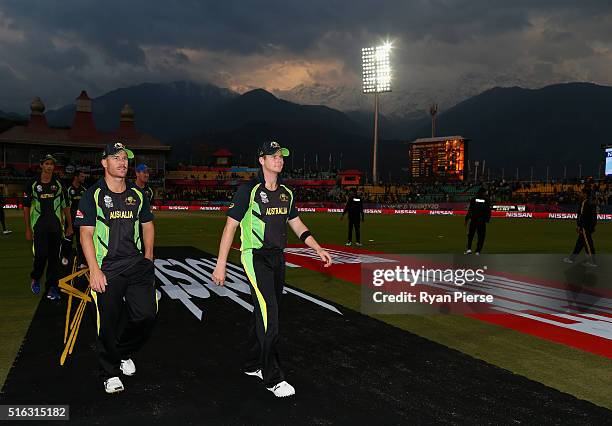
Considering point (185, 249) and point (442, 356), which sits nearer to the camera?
point (442, 356)

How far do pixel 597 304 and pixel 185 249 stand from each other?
11937 millimetres

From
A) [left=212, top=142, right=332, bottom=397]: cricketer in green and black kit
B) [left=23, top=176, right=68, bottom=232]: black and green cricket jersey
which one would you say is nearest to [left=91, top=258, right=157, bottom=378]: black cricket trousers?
Answer: [left=212, top=142, right=332, bottom=397]: cricketer in green and black kit

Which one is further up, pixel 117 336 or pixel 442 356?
pixel 117 336

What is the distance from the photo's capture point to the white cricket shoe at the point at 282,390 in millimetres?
4285

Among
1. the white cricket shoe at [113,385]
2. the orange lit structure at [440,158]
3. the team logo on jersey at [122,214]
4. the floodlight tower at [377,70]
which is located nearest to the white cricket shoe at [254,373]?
the white cricket shoe at [113,385]

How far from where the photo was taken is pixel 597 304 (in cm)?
831

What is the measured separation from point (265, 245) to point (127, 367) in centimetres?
179

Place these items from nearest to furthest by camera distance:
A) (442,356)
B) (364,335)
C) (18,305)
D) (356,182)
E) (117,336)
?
(117,336)
(442,356)
(364,335)
(18,305)
(356,182)

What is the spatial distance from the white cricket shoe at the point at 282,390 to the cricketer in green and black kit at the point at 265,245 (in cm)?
2

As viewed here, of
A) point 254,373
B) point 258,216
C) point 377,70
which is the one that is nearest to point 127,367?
point 254,373

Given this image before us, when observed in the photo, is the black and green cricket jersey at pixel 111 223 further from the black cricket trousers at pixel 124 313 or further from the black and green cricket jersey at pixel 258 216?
the black and green cricket jersey at pixel 258 216

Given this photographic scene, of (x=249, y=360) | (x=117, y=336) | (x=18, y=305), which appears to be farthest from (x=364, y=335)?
(x=18, y=305)

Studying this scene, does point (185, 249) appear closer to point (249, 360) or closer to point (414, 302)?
point (414, 302)

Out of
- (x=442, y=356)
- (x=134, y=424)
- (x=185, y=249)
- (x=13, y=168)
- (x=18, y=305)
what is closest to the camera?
(x=134, y=424)
